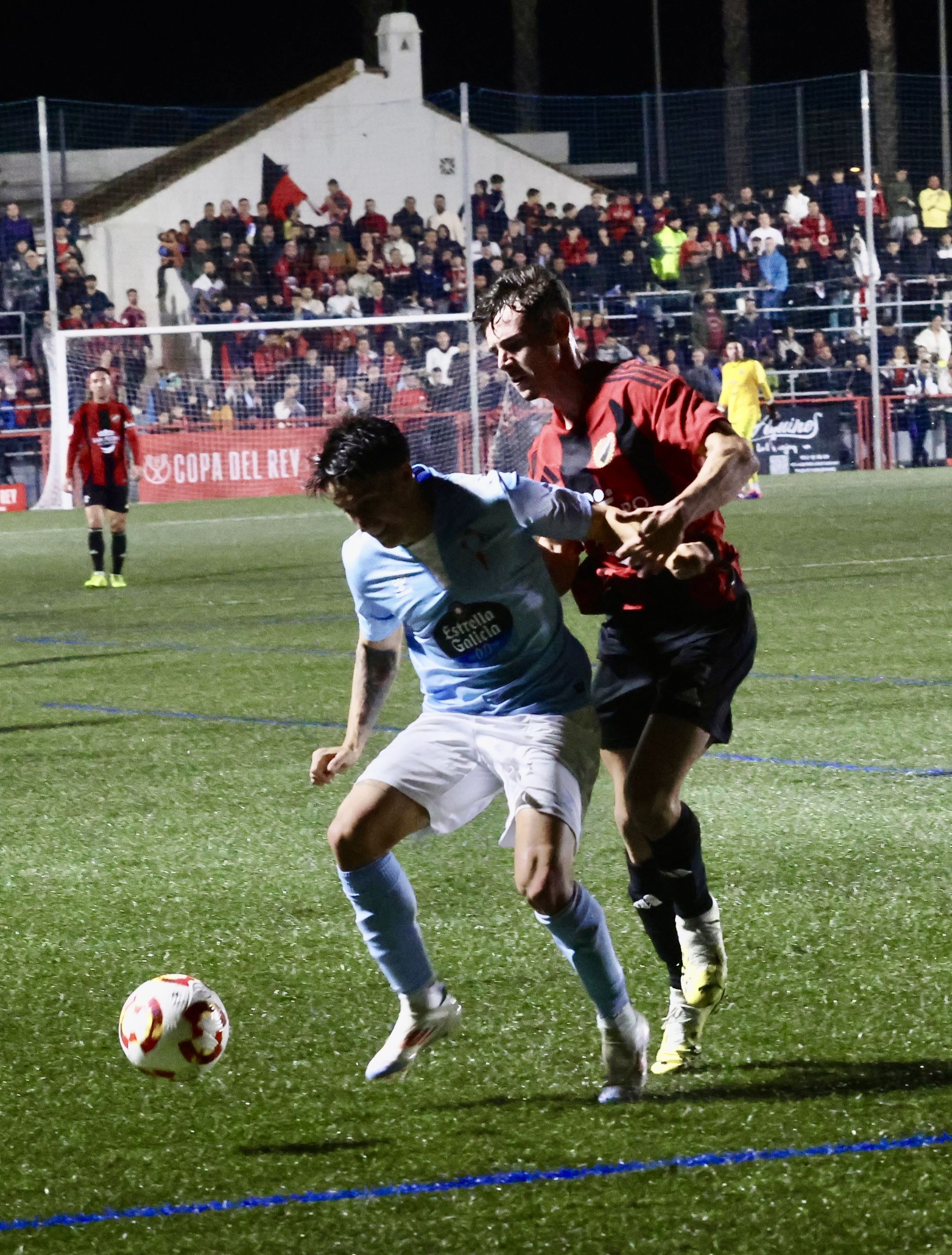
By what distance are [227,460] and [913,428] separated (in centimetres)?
1067

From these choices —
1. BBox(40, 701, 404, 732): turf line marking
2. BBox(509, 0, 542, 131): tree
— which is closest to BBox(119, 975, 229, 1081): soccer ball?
BBox(40, 701, 404, 732): turf line marking

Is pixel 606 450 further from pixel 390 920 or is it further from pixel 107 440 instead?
pixel 107 440

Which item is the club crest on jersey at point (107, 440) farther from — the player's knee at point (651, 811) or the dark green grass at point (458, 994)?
the player's knee at point (651, 811)

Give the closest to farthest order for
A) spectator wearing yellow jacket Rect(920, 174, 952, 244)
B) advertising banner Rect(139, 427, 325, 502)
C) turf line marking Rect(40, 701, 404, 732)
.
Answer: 1. turf line marking Rect(40, 701, 404, 732)
2. advertising banner Rect(139, 427, 325, 502)
3. spectator wearing yellow jacket Rect(920, 174, 952, 244)

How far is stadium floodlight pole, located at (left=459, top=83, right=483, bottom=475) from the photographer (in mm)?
27078

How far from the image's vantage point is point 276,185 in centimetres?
3616

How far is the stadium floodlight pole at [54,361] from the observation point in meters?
26.1

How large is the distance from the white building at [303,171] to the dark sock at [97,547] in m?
14.0

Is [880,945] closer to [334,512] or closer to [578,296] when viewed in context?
[334,512]

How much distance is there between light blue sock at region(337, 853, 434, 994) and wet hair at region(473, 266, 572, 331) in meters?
1.26

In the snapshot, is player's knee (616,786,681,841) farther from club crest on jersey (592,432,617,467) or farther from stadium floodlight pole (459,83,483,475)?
stadium floodlight pole (459,83,483,475)

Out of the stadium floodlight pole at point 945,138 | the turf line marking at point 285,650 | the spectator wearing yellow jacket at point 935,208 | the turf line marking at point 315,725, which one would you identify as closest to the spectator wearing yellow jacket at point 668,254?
the spectator wearing yellow jacket at point 935,208

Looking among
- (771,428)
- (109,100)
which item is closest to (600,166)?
(771,428)

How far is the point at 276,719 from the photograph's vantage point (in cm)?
947
